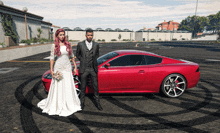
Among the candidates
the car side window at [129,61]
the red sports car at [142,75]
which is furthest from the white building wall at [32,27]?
the car side window at [129,61]

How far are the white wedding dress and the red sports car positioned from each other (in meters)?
0.75

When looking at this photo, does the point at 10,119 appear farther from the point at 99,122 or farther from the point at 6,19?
the point at 6,19

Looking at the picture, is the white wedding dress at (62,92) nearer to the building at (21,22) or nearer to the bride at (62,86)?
the bride at (62,86)

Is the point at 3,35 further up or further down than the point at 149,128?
further up

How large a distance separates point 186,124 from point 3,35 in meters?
22.0

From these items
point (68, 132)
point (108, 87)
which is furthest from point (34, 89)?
point (68, 132)

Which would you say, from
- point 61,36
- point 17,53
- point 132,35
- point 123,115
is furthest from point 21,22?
point 132,35

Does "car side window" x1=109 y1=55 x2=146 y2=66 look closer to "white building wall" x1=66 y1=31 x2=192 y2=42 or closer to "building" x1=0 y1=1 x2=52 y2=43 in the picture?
"building" x1=0 y1=1 x2=52 y2=43

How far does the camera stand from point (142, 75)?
4.62 metres

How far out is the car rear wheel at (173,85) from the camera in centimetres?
482

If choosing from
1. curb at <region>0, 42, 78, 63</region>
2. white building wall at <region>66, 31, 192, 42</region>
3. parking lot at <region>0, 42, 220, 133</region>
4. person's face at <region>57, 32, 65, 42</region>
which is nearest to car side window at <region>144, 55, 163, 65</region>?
parking lot at <region>0, 42, 220, 133</region>

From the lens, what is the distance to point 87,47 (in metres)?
3.82

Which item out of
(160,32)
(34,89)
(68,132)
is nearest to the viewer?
(68,132)

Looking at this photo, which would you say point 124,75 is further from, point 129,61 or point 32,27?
point 32,27
